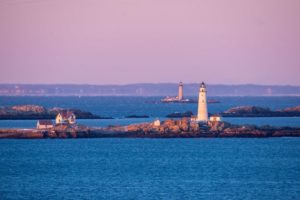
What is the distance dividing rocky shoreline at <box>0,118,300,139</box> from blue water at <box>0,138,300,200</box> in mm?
932

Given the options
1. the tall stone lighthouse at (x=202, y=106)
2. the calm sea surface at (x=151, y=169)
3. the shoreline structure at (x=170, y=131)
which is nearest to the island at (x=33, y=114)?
the shoreline structure at (x=170, y=131)

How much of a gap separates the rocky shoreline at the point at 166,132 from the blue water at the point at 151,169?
93 cm

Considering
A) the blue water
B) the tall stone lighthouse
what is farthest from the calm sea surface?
the tall stone lighthouse

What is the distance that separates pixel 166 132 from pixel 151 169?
745 inches

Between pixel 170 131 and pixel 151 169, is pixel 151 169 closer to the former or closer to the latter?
pixel 151 169

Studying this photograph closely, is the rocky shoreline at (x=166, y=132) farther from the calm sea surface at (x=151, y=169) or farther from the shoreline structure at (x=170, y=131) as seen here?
the calm sea surface at (x=151, y=169)

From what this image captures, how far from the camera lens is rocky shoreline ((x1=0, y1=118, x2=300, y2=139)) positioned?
65.9 meters

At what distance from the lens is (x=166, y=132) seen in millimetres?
66750

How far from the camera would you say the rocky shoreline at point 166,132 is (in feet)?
216

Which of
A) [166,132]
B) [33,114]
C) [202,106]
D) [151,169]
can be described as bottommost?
[151,169]

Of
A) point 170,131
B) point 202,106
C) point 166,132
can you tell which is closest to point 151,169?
point 166,132

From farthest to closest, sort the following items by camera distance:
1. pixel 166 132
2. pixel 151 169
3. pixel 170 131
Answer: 1. pixel 170 131
2. pixel 166 132
3. pixel 151 169

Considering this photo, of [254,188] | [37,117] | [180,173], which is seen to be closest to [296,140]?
[180,173]

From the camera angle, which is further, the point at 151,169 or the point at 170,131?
the point at 170,131
